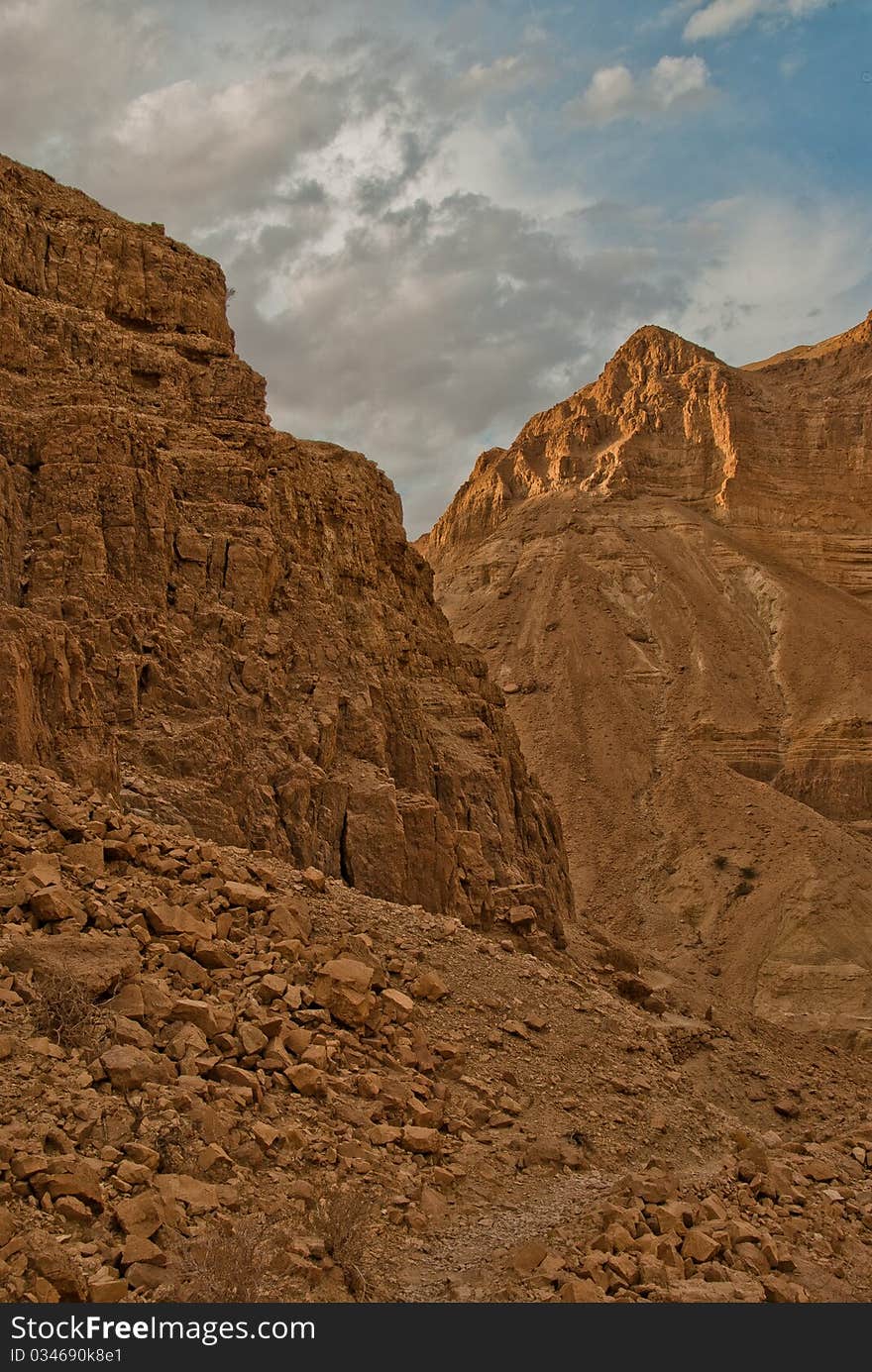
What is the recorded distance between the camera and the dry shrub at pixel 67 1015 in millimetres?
10367

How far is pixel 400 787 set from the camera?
2500cm

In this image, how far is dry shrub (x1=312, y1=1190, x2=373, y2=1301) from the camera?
8922 millimetres

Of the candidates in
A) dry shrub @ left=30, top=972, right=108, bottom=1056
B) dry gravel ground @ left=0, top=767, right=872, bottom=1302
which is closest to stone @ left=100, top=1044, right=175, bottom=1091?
dry gravel ground @ left=0, top=767, right=872, bottom=1302

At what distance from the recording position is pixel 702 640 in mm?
63469

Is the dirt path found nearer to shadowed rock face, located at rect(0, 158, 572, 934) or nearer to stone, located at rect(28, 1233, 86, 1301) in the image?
stone, located at rect(28, 1233, 86, 1301)

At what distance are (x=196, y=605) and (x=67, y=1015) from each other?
40.9 feet

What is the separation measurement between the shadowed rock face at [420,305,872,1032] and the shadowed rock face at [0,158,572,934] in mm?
15903

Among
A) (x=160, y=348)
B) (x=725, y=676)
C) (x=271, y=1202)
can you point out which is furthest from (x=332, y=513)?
(x=725, y=676)

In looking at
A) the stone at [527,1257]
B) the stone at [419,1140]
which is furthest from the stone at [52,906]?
the stone at [527,1257]

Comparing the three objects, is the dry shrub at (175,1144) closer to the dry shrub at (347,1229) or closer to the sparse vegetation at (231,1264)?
the sparse vegetation at (231,1264)

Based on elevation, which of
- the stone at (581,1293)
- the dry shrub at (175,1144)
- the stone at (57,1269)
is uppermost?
the dry shrub at (175,1144)

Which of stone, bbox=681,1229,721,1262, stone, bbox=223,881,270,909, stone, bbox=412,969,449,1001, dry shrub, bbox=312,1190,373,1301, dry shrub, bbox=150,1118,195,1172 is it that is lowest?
stone, bbox=681,1229,721,1262

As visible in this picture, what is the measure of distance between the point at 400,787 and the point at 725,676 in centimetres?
3901

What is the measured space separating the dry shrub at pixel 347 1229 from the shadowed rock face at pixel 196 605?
9.34m
